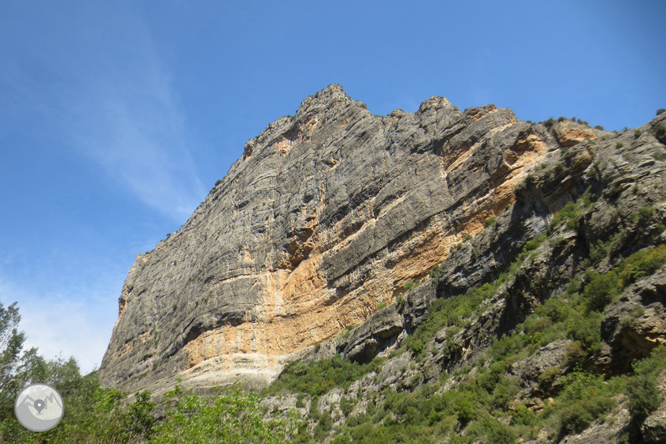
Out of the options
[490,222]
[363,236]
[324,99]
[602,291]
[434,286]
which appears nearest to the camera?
[602,291]

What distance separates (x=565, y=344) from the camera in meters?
13.4

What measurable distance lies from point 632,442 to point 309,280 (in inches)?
1197

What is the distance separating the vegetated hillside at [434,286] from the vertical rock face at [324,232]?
6.7 inches

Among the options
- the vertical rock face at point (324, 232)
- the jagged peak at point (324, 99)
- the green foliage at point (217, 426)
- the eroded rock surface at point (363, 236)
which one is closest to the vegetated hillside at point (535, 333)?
the eroded rock surface at point (363, 236)

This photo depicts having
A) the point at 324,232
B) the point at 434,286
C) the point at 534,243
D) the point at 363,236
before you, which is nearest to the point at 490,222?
the point at 534,243

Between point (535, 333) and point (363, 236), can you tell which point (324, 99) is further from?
point (535, 333)

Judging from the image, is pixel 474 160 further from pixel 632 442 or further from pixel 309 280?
pixel 632 442

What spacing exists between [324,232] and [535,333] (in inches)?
980

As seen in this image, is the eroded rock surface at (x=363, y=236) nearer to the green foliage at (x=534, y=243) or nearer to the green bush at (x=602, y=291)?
the green foliage at (x=534, y=243)

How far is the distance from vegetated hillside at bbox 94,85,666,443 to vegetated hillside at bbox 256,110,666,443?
0.08 m

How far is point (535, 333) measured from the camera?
50.3ft

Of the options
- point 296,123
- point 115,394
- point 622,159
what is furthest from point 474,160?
point 296,123

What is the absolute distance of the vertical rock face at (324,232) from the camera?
94.6 ft

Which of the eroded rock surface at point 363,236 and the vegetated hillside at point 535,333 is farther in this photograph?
the eroded rock surface at point 363,236
